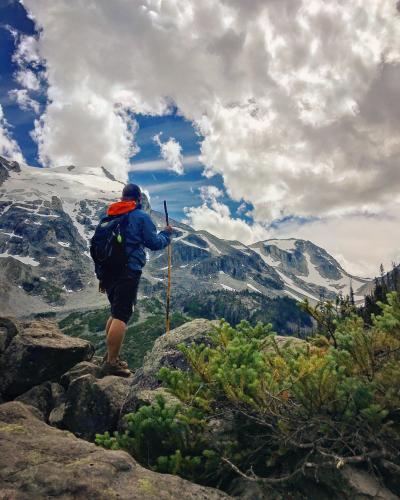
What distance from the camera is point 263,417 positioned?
5426 mm

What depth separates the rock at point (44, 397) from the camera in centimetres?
1171

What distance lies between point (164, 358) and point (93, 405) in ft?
6.73

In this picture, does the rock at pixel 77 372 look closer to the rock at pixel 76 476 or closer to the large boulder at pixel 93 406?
the large boulder at pixel 93 406

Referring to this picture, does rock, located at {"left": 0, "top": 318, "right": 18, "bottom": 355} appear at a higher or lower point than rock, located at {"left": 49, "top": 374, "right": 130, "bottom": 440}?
higher

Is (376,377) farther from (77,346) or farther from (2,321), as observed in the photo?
(2,321)

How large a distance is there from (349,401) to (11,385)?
10810mm

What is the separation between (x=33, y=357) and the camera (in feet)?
41.6

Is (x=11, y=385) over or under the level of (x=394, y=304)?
under

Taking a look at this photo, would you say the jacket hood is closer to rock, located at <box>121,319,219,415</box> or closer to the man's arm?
the man's arm

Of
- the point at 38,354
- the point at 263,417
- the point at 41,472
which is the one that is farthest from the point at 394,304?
the point at 38,354

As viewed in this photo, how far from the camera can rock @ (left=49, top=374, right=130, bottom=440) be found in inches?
360

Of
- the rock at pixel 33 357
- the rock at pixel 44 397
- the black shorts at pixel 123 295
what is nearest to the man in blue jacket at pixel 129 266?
the black shorts at pixel 123 295

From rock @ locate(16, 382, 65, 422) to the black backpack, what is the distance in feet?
15.6

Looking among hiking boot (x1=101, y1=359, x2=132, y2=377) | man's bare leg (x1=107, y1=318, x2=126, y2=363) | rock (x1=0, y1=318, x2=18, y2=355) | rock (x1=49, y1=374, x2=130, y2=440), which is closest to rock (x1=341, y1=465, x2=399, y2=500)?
rock (x1=49, y1=374, x2=130, y2=440)
